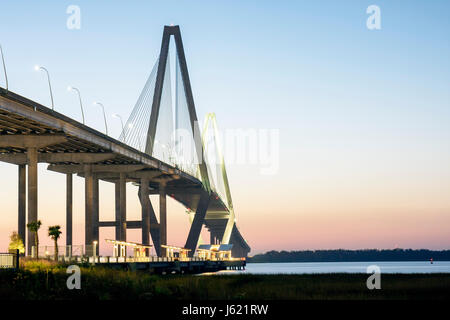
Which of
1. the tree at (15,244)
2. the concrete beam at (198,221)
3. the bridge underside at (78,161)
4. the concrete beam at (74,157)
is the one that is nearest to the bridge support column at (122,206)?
the bridge underside at (78,161)

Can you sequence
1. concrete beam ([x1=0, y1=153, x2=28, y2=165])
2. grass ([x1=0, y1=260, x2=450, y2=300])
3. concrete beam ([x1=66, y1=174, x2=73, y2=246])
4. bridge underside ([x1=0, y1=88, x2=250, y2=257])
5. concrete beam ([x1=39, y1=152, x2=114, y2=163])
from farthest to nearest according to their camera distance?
1. concrete beam ([x1=66, y1=174, x2=73, y2=246])
2. concrete beam ([x1=39, y1=152, x2=114, y2=163])
3. concrete beam ([x1=0, y1=153, x2=28, y2=165])
4. bridge underside ([x1=0, y1=88, x2=250, y2=257])
5. grass ([x1=0, y1=260, x2=450, y2=300])

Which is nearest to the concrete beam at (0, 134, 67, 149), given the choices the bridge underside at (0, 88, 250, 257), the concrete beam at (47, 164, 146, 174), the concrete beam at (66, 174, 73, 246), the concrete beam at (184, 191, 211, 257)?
the bridge underside at (0, 88, 250, 257)

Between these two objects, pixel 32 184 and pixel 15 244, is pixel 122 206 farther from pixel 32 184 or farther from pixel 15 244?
pixel 15 244

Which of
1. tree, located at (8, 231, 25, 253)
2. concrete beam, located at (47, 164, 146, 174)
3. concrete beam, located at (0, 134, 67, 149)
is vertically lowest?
tree, located at (8, 231, 25, 253)

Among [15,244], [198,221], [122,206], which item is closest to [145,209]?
[122,206]

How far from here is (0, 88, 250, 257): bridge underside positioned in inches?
2842

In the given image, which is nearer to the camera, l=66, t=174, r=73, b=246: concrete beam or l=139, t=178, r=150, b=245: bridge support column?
l=66, t=174, r=73, b=246: concrete beam

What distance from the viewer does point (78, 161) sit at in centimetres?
9550

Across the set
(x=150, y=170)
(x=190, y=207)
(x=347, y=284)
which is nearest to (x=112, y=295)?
(x=347, y=284)

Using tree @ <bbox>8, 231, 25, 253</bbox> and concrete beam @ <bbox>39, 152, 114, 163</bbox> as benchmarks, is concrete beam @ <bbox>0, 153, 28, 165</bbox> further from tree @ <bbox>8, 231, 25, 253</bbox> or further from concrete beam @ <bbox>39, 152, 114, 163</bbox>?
tree @ <bbox>8, 231, 25, 253</bbox>

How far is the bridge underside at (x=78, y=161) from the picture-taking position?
72.2 metres
